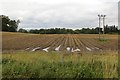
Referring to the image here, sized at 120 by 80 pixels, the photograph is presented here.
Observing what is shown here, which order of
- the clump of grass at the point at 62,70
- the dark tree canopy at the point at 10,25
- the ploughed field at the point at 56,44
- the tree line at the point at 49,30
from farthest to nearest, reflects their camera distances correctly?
the dark tree canopy at the point at 10,25
the tree line at the point at 49,30
the ploughed field at the point at 56,44
the clump of grass at the point at 62,70

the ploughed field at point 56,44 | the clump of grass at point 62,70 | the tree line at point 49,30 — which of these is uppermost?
the tree line at point 49,30

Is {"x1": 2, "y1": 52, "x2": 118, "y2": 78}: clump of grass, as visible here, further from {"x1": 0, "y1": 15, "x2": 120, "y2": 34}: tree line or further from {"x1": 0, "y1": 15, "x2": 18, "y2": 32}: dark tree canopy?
{"x1": 0, "y1": 15, "x2": 18, "y2": 32}: dark tree canopy

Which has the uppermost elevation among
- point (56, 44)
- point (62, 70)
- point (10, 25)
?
point (10, 25)

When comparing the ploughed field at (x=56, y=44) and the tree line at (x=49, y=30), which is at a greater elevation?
the tree line at (x=49, y=30)

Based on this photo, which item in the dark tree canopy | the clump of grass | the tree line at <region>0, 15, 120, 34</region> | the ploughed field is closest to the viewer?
the clump of grass

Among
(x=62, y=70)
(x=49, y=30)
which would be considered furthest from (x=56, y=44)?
(x=49, y=30)

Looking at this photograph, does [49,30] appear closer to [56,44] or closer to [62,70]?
[56,44]

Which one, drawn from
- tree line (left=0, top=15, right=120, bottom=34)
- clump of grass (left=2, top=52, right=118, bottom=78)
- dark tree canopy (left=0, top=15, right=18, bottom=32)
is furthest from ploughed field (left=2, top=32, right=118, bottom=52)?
dark tree canopy (left=0, top=15, right=18, bottom=32)

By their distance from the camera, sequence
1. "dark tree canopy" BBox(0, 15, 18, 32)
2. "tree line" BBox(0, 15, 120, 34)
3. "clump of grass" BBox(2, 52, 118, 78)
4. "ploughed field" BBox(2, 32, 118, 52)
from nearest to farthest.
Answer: "clump of grass" BBox(2, 52, 118, 78), "ploughed field" BBox(2, 32, 118, 52), "tree line" BBox(0, 15, 120, 34), "dark tree canopy" BBox(0, 15, 18, 32)

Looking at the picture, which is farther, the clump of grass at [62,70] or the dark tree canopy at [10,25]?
the dark tree canopy at [10,25]

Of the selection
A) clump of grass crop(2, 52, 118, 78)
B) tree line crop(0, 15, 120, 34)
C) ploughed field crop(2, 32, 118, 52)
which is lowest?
ploughed field crop(2, 32, 118, 52)

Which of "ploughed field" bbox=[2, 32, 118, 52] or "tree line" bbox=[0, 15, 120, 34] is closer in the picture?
"ploughed field" bbox=[2, 32, 118, 52]

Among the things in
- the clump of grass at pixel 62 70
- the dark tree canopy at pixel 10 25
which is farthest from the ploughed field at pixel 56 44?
the dark tree canopy at pixel 10 25

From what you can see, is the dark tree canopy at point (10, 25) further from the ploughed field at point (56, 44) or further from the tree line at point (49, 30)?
the ploughed field at point (56, 44)
